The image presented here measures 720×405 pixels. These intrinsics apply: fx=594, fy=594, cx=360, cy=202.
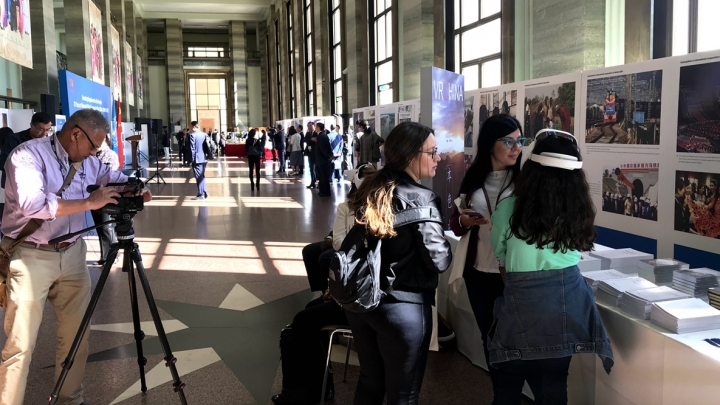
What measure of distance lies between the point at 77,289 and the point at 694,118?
3.83 metres

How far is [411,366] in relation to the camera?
7.75 feet

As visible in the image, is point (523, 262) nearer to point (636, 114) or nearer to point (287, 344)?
point (287, 344)

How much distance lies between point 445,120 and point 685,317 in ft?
8.97

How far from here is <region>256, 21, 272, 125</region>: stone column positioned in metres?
46.5

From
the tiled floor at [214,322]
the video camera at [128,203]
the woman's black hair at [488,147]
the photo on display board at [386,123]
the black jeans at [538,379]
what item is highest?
the photo on display board at [386,123]

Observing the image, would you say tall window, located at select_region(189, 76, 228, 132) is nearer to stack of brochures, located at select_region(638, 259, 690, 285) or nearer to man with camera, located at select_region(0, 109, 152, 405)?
man with camera, located at select_region(0, 109, 152, 405)

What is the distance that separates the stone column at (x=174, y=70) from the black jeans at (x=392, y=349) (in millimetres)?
45335

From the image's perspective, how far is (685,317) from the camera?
7.85ft

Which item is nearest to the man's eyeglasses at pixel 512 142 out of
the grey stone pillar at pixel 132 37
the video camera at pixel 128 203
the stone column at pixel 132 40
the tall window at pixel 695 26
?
the video camera at pixel 128 203

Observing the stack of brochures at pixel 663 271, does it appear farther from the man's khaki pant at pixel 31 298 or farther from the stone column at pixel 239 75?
the stone column at pixel 239 75

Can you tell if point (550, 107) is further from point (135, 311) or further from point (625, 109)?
point (135, 311)

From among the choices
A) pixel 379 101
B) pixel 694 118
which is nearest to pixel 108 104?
pixel 379 101

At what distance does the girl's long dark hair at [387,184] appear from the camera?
2263 mm

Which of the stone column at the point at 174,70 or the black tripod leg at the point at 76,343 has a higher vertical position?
the stone column at the point at 174,70
